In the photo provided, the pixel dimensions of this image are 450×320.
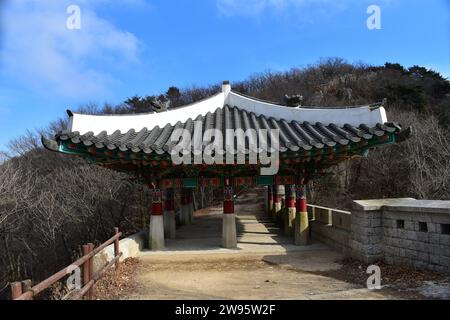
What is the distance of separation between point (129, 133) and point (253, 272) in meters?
5.15

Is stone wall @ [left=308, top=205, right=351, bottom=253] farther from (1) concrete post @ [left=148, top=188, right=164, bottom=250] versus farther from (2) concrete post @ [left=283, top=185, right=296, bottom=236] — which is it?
(1) concrete post @ [left=148, top=188, right=164, bottom=250]

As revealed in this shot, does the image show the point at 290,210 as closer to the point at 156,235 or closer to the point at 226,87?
the point at 156,235

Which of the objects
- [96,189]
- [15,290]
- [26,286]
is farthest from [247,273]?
[96,189]

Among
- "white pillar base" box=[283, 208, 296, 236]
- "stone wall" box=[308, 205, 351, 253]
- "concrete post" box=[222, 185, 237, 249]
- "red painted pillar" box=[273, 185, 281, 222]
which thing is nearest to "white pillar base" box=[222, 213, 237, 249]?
"concrete post" box=[222, 185, 237, 249]

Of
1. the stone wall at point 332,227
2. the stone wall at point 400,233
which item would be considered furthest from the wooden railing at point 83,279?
the stone wall at point 332,227

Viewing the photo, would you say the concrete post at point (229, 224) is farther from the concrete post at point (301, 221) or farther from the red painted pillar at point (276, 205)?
the red painted pillar at point (276, 205)

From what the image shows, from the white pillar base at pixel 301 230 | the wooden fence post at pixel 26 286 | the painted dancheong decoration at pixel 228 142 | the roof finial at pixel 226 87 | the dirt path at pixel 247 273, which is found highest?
the roof finial at pixel 226 87

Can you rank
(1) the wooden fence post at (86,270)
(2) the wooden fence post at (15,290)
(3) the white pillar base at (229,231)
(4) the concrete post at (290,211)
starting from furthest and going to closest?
1. (4) the concrete post at (290,211)
2. (3) the white pillar base at (229,231)
3. (1) the wooden fence post at (86,270)
4. (2) the wooden fence post at (15,290)

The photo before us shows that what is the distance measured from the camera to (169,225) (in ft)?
41.7

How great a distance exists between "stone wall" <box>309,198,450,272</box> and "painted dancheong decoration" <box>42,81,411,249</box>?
1.63 m

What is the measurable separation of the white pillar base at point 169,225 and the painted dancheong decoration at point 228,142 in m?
2.03

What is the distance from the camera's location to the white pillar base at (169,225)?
1255 centimetres

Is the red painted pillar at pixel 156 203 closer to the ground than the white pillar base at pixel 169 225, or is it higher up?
higher up

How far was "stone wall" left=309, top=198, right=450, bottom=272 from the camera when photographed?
668 cm
